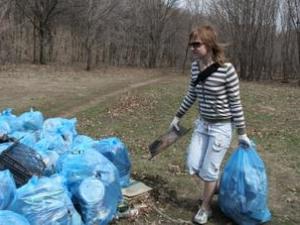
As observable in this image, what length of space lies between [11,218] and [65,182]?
0.97 m

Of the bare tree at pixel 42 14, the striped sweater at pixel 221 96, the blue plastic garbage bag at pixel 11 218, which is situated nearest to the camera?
the blue plastic garbage bag at pixel 11 218

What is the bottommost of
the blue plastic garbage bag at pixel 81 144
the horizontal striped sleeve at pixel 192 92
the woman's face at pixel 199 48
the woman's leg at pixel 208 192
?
the woman's leg at pixel 208 192

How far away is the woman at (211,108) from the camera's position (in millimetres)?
4633

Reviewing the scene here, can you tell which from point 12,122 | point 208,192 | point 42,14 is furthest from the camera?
point 42,14

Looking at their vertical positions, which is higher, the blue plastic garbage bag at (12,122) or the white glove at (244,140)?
the white glove at (244,140)

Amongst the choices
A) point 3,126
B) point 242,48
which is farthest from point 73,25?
point 3,126

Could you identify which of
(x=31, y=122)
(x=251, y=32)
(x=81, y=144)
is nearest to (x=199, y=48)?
(x=81, y=144)

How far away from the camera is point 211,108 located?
4.80m

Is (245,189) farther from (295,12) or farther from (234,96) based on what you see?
(295,12)

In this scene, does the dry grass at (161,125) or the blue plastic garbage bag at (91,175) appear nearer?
the blue plastic garbage bag at (91,175)

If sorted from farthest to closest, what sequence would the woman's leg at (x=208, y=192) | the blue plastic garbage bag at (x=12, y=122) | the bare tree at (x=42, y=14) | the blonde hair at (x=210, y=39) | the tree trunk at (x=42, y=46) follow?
the bare tree at (x=42, y=14) → the tree trunk at (x=42, y=46) → the blue plastic garbage bag at (x=12, y=122) → the woman's leg at (x=208, y=192) → the blonde hair at (x=210, y=39)

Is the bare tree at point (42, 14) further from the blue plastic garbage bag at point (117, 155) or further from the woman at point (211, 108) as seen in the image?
the woman at point (211, 108)

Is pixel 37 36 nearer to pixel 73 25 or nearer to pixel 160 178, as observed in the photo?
pixel 73 25

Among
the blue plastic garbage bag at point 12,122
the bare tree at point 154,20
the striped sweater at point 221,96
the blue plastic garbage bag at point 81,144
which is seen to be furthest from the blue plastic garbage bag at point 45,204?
the bare tree at point 154,20
